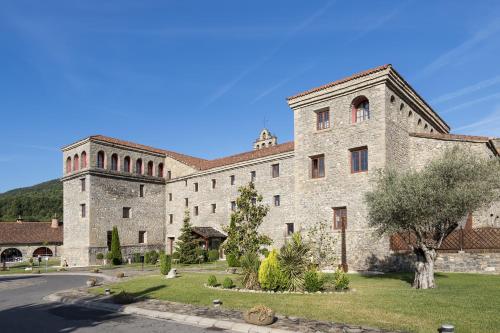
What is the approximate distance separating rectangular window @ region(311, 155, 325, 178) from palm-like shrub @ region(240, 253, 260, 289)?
1068 cm

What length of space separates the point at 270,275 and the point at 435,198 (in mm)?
6926

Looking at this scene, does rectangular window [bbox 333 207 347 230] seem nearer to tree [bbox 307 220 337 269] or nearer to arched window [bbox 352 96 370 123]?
tree [bbox 307 220 337 269]

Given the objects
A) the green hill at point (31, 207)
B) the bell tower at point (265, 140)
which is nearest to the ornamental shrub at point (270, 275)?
the bell tower at point (265, 140)

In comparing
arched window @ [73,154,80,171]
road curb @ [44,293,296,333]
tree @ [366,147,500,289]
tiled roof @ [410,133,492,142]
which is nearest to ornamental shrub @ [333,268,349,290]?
tree @ [366,147,500,289]

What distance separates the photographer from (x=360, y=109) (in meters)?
25.7

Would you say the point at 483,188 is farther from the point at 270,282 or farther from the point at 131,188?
the point at 131,188

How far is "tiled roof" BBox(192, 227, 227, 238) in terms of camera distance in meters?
38.0

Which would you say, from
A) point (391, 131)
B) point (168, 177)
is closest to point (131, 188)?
point (168, 177)

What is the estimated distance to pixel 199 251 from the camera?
3512cm

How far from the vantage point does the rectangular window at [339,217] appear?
2520cm

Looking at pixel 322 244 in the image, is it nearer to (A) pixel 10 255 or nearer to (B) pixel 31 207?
(A) pixel 10 255

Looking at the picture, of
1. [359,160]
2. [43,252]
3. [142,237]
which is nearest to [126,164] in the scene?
[142,237]

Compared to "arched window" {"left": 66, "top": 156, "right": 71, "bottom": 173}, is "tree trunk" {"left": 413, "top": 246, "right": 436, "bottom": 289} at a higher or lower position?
lower

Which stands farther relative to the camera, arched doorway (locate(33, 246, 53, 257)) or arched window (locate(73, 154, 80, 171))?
arched doorway (locate(33, 246, 53, 257))
